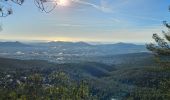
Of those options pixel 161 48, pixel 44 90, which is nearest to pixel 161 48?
pixel 161 48

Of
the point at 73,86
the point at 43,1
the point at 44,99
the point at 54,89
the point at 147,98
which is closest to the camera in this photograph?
the point at 43,1

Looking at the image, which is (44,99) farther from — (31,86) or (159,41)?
(159,41)

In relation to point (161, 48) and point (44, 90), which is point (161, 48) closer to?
point (161, 48)

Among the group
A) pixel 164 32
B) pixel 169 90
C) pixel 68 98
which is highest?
pixel 164 32

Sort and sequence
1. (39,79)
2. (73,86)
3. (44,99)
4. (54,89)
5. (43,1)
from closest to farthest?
(43,1) < (39,79) < (44,99) < (54,89) < (73,86)

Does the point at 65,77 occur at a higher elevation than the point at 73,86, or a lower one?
higher

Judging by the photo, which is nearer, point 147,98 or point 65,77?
point 65,77

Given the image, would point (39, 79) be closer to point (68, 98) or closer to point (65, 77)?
point (65, 77)

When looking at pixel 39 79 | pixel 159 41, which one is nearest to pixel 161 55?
pixel 159 41

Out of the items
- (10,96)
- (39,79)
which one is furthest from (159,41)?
(10,96)
